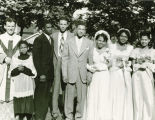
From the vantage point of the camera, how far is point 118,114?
24.8 ft

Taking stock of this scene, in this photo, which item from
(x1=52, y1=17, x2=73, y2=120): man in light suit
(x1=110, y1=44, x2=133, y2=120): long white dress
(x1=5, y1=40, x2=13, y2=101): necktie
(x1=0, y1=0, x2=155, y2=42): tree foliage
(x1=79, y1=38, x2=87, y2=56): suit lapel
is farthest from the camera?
(x1=0, y1=0, x2=155, y2=42): tree foliage

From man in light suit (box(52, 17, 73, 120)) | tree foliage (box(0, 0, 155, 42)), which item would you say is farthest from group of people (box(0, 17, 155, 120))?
tree foliage (box(0, 0, 155, 42))

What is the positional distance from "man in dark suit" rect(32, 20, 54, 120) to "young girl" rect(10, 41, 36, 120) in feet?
1.03

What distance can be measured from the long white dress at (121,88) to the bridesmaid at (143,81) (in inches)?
4.9

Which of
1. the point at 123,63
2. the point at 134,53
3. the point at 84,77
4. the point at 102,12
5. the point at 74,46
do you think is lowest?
the point at 84,77

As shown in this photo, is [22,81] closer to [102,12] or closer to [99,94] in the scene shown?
[99,94]

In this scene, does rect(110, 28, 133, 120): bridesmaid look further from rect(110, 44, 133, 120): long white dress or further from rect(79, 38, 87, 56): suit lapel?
rect(79, 38, 87, 56): suit lapel

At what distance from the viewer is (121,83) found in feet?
25.0

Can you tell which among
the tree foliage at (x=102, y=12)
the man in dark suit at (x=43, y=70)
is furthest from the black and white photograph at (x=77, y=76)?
the tree foliage at (x=102, y=12)

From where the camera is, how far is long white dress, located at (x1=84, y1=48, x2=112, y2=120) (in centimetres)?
754

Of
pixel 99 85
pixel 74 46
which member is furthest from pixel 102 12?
pixel 99 85

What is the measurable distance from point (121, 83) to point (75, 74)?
0.97 m

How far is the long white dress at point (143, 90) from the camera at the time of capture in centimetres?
749

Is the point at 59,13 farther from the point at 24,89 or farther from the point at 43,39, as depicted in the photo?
the point at 24,89
